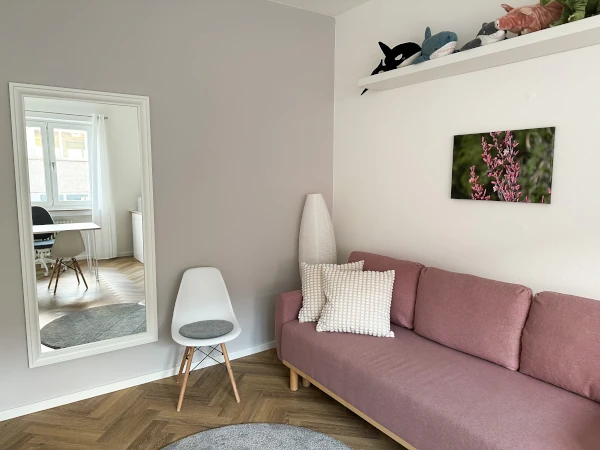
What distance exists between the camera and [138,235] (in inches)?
106

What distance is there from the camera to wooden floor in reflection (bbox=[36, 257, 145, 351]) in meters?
2.54

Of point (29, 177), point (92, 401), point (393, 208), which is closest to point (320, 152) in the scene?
point (393, 208)

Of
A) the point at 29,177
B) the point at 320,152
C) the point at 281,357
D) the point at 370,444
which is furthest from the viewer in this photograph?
the point at 320,152

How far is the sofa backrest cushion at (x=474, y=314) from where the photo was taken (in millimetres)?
1997

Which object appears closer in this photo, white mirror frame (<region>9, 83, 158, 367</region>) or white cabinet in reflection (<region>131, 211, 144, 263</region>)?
white mirror frame (<region>9, 83, 158, 367</region>)

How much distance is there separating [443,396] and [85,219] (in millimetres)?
2280

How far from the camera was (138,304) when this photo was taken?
8.99ft

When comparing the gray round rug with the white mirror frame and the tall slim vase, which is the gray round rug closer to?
the white mirror frame

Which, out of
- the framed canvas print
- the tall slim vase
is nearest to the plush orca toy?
the framed canvas print

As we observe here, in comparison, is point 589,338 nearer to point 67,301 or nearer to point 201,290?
point 201,290

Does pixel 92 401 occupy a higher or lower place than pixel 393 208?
lower

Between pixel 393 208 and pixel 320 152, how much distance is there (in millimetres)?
836

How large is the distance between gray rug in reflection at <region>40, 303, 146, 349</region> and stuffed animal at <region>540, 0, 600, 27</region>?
2861mm

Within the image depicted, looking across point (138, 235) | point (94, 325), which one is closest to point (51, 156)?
point (138, 235)
